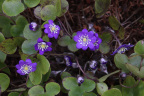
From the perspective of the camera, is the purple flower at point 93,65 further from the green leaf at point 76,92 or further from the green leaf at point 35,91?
the green leaf at point 35,91

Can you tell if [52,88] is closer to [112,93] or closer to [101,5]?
[112,93]

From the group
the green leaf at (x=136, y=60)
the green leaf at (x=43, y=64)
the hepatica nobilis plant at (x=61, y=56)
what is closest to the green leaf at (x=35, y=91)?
the hepatica nobilis plant at (x=61, y=56)

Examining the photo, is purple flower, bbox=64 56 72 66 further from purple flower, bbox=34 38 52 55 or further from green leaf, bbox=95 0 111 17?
green leaf, bbox=95 0 111 17

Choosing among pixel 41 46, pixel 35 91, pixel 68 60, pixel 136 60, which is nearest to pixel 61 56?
pixel 68 60

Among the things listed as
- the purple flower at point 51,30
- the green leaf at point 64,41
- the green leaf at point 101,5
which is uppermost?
the green leaf at point 101,5

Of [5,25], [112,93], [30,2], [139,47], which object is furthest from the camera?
[5,25]

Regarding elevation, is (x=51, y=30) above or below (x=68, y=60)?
above

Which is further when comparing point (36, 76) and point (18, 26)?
point (18, 26)

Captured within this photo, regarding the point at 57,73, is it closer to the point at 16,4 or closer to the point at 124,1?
the point at 16,4
